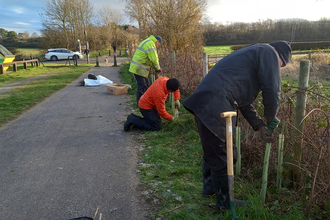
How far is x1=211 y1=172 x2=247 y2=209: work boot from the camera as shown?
2885mm

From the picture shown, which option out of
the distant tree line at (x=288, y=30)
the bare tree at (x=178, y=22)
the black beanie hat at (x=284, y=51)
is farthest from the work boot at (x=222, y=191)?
the distant tree line at (x=288, y=30)

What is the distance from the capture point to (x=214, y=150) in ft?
9.20

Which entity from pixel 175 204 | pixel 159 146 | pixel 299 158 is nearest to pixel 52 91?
pixel 159 146

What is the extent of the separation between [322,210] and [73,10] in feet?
144

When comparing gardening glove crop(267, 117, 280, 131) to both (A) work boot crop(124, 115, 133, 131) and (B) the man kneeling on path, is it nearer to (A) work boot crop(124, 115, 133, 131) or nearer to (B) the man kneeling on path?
(B) the man kneeling on path

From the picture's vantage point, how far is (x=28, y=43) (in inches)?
2082

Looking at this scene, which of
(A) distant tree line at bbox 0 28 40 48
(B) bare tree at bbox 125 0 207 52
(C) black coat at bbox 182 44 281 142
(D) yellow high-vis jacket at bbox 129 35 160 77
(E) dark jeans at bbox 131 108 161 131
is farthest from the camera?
(A) distant tree line at bbox 0 28 40 48

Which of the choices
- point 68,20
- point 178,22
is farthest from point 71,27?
point 178,22

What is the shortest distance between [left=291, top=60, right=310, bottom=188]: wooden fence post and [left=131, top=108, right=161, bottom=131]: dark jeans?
350 cm

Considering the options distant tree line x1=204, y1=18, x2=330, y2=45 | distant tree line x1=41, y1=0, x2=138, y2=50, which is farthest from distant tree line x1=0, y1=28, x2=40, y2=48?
distant tree line x1=204, y1=18, x2=330, y2=45

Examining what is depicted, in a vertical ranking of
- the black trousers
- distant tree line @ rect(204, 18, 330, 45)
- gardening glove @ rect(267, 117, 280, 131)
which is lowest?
the black trousers

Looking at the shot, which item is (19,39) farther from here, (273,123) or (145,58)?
(273,123)

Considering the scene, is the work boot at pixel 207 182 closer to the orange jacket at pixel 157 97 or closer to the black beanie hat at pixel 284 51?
the black beanie hat at pixel 284 51

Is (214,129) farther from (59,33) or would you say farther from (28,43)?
(28,43)
